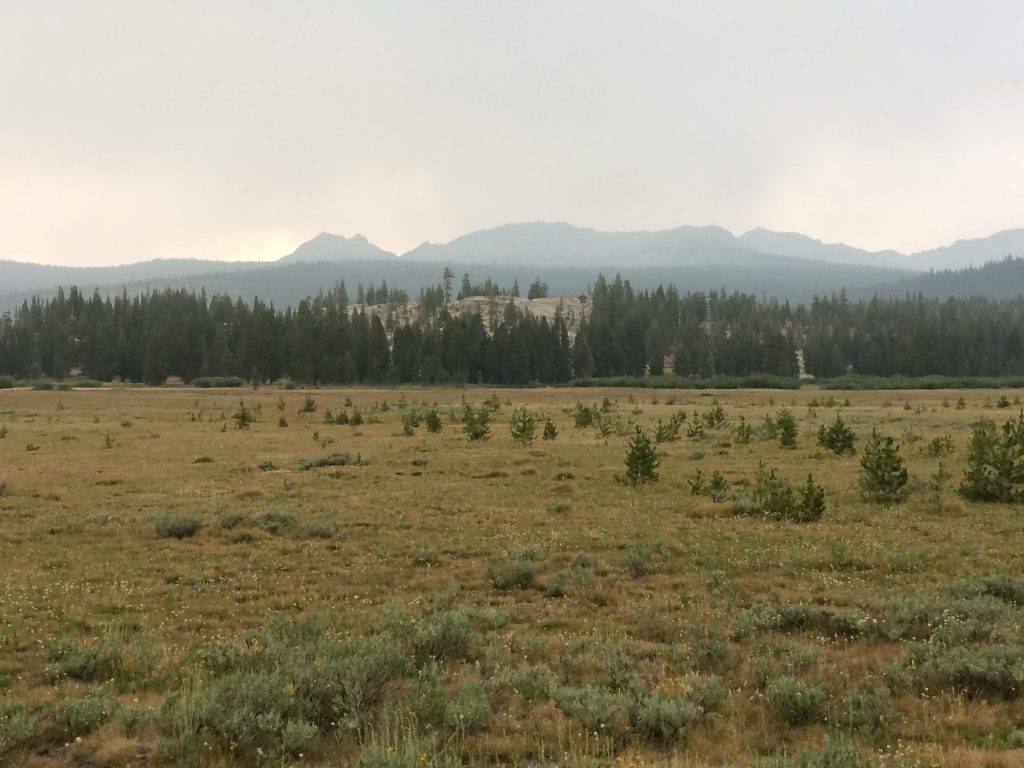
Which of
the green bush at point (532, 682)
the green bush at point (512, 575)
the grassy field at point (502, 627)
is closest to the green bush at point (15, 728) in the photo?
the grassy field at point (502, 627)

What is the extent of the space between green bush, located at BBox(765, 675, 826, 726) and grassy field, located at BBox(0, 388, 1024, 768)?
0.03 meters

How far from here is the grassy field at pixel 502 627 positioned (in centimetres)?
652

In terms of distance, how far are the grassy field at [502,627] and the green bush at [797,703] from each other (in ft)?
0.11

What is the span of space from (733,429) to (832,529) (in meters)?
26.6

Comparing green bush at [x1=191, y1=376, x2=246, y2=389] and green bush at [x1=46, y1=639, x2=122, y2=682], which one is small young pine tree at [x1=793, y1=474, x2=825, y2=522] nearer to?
green bush at [x1=46, y1=639, x2=122, y2=682]

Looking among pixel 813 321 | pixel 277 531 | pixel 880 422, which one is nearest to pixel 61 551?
pixel 277 531

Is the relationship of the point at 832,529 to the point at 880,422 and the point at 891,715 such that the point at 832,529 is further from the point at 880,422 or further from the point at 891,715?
the point at 880,422

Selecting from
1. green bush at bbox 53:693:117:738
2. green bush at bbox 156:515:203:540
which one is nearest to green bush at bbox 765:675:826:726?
green bush at bbox 53:693:117:738

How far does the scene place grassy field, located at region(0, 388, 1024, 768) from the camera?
6520 mm

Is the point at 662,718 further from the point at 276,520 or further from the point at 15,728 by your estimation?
the point at 276,520

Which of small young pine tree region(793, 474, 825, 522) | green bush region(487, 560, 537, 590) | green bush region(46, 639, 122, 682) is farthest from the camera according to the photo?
small young pine tree region(793, 474, 825, 522)

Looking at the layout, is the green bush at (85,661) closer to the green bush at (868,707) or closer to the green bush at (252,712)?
the green bush at (252,712)

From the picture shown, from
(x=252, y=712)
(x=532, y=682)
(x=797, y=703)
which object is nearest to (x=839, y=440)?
(x=797, y=703)

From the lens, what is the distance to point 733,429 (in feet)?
137
